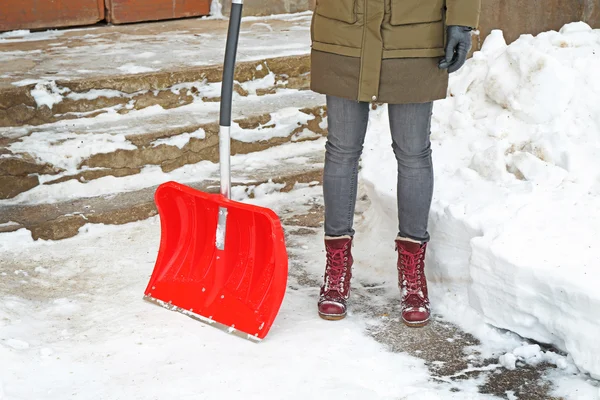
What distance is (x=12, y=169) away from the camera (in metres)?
3.80

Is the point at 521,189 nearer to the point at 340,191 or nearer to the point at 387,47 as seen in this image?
the point at 340,191

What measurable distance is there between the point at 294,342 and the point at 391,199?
82 cm

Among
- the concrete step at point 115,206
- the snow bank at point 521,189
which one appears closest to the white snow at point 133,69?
the concrete step at point 115,206

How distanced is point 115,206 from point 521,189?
177cm

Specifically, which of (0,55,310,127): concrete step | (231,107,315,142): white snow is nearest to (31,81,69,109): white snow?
(0,55,310,127): concrete step

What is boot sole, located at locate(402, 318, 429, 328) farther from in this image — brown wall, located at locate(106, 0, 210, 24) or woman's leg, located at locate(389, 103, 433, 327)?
brown wall, located at locate(106, 0, 210, 24)

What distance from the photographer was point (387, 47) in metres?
2.70

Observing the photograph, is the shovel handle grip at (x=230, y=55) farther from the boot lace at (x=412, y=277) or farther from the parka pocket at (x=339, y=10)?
the boot lace at (x=412, y=277)

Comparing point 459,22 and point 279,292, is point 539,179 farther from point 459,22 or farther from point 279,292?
point 279,292

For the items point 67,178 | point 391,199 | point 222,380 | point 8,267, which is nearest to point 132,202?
point 67,178

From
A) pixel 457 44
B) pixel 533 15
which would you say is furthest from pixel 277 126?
pixel 457 44

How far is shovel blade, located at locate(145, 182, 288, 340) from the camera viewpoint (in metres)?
2.82

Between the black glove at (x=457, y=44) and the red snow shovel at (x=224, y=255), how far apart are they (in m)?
0.68

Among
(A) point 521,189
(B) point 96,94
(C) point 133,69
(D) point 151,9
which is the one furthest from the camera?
Answer: (D) point 151,9
